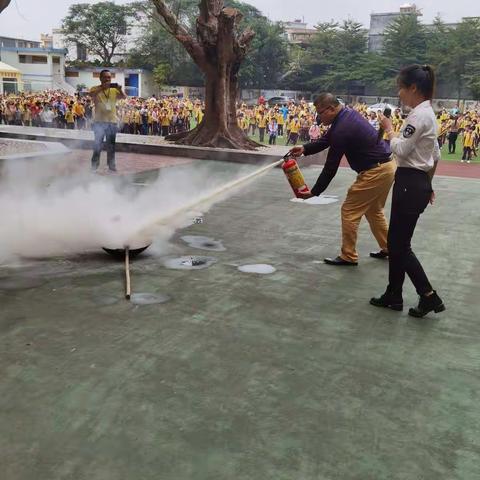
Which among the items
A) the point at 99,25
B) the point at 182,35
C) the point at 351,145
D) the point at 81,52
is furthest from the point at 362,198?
the point at 81,52

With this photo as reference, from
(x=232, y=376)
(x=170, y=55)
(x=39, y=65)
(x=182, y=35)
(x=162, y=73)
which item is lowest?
(x=232, y=376)

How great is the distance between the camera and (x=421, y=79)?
362 centimetres

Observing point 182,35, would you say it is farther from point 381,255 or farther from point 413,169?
point 413,169

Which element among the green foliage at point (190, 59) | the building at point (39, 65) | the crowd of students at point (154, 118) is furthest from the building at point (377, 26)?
the crowd of students at point (154, 118)

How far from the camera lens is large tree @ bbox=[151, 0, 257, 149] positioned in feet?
46.7

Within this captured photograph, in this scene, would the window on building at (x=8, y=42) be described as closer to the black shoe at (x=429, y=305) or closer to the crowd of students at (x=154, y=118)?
the crowd of students at (x=154, y=118)

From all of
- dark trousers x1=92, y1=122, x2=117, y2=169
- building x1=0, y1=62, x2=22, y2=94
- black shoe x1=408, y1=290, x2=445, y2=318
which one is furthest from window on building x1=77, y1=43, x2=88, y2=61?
black shoe x1=408, y1=290, x2=445, y2=318

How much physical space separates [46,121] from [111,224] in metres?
20.9

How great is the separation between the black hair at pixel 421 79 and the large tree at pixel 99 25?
68.6 metres

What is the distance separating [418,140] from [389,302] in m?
1.13

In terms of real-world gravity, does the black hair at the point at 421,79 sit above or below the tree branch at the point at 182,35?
below

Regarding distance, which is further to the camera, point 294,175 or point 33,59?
point 33,59

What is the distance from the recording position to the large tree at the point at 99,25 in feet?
217

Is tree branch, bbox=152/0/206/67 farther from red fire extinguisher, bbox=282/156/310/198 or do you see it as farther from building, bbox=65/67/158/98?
building, bbox=65/67/158/98
